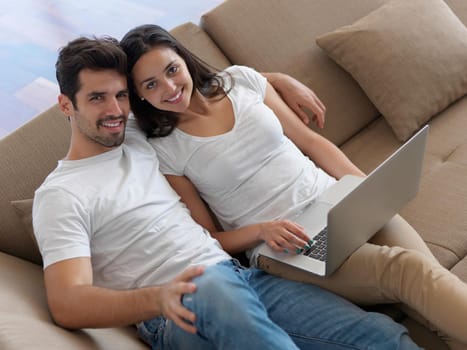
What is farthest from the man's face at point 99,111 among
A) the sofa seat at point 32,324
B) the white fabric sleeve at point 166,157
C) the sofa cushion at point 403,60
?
the sofa cushion at point 403,60

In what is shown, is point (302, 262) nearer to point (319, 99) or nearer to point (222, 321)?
point (222, 321)

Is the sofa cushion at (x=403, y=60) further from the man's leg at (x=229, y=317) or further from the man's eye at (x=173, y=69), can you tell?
the man's leg at (x=229, y=317)

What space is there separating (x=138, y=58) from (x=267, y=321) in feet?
2.67

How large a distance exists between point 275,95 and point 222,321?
2.99ft

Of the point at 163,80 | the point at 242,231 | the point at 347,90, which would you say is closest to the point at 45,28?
the point at 347,90

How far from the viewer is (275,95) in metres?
2.11

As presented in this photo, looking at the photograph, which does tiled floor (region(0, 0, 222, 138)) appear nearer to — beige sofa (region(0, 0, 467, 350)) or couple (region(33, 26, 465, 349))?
beige sofa (region(0, 0, 467, 350))

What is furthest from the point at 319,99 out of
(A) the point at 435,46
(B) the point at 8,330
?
(B) the point at 8,330

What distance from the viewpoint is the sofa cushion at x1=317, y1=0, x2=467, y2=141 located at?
2275 mm

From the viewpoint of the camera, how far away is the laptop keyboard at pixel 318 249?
67.9 inches

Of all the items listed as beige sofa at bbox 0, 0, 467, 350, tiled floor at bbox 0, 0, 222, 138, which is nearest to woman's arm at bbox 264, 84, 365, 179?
beige sofa at bbox 0, 0, 467, 350

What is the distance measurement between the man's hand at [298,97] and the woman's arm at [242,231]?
0.45m

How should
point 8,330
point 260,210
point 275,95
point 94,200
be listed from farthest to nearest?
1. point 275,95
2. point 260,210
3. point 94,200
4. point 8,330

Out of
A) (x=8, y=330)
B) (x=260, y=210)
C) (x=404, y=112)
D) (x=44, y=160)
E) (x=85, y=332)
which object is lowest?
(x=404, y=112)
